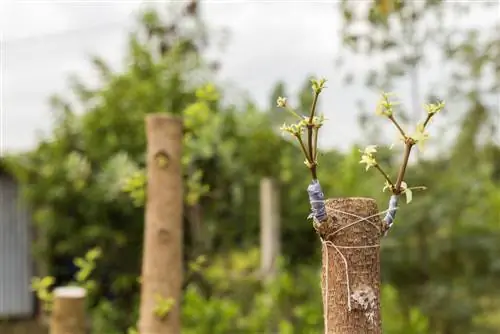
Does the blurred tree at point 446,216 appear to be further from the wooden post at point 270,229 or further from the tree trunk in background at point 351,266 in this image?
the tree trunk in background at point 351,266

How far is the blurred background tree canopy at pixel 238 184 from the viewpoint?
179 inches

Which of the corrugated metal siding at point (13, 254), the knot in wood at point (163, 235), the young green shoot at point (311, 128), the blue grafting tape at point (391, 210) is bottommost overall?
the corrugated metal siding at point (13, 254)

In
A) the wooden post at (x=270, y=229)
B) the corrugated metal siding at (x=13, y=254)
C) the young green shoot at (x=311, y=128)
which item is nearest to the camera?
the young green shoot at (x=311, y=128)

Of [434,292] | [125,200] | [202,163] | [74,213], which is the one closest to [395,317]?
[434,292]

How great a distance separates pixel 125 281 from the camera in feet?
15.3

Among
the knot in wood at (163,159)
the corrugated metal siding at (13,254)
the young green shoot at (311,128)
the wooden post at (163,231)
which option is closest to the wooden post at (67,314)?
the wooden post at (163,231)

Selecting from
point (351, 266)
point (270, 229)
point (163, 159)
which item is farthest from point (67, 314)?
point (270, 229)

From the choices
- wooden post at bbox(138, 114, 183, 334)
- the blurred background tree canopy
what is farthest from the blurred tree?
wooden post at bbox(138, 114, 183, 334)

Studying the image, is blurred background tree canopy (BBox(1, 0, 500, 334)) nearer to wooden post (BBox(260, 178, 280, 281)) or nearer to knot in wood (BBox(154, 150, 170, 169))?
wooden post (BBox(260, 178, 280, 281))

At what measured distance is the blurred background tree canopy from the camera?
4555mm

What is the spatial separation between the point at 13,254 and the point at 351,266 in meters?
4.58

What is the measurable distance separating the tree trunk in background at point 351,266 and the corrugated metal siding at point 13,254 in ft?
14.4

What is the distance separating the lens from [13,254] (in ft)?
18.1

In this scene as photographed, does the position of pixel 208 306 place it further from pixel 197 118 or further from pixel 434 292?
pixel 434 292
